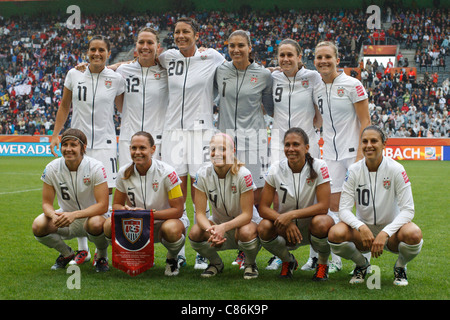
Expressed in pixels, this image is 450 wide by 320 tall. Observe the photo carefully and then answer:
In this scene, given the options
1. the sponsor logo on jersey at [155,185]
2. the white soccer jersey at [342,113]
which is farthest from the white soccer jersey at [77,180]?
the white soccer jersey at [342,113]

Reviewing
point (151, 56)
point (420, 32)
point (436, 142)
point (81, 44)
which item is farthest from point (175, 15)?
point (151, 56)

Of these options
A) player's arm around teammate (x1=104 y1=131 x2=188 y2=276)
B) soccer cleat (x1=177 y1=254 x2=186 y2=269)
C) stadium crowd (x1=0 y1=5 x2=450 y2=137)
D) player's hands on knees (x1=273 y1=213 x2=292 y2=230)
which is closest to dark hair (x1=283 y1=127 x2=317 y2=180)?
player's hands on knees (x1=273 y1=213 x2=292 y2=230)

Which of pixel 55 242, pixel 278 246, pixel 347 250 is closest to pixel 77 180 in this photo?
pixel 55 242

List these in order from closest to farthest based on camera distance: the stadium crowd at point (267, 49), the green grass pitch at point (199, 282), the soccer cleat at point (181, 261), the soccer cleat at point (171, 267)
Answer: the green grass pitch at point (199, 282)
the soccer cleat at point (171, 267)
the soccer cleat at point (181, 261)
the stadium crowd at point (267, 49)

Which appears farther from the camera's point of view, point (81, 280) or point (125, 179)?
point (125, 179)

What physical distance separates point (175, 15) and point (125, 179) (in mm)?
32633

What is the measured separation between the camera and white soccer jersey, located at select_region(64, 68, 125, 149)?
545 cm

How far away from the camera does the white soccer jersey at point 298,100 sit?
205 inches

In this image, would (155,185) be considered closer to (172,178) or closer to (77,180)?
(172,178)

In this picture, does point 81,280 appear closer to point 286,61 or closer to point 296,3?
point 286,61

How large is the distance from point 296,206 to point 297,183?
0.20m

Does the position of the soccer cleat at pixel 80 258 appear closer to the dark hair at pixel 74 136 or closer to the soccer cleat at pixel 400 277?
the dark hair at pixel 74 136

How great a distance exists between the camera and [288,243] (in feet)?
15.1

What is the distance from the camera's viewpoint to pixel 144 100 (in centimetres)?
545
